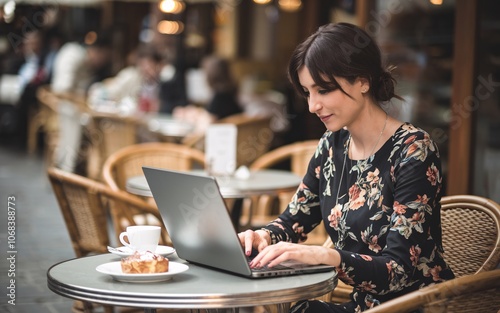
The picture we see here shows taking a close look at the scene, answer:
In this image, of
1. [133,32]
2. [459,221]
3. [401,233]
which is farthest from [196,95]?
[401,233]

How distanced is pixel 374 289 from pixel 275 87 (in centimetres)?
921

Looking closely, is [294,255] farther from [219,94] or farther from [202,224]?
[219,94]

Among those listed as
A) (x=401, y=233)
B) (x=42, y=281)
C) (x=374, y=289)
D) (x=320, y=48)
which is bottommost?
(x=42, y=281)

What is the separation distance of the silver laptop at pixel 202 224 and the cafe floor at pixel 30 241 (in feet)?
5.77

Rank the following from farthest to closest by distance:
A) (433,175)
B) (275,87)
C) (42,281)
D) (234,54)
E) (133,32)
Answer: (133,32) < (234,54) < (275,87) < (42,281) < (433,175)

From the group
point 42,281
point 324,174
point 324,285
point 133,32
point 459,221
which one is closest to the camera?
point 324,285

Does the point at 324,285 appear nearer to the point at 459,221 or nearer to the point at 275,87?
the point at 459,221

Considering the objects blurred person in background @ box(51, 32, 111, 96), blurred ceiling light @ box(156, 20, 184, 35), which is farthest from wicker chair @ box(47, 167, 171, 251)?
blurred ceiling light @ box(156, 20, 184, 35)

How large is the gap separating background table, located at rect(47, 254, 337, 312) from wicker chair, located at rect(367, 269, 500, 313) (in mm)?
225

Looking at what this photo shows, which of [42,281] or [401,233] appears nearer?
[401,233]

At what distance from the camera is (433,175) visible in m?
2.49

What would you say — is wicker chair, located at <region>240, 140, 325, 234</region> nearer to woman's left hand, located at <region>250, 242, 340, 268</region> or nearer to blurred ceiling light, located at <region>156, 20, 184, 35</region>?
woman's left hand, located at <region>250, 242, 340, 268</region>

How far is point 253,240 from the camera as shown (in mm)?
2596

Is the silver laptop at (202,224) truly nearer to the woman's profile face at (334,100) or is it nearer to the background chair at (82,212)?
the woman's profile face at (334,100)
